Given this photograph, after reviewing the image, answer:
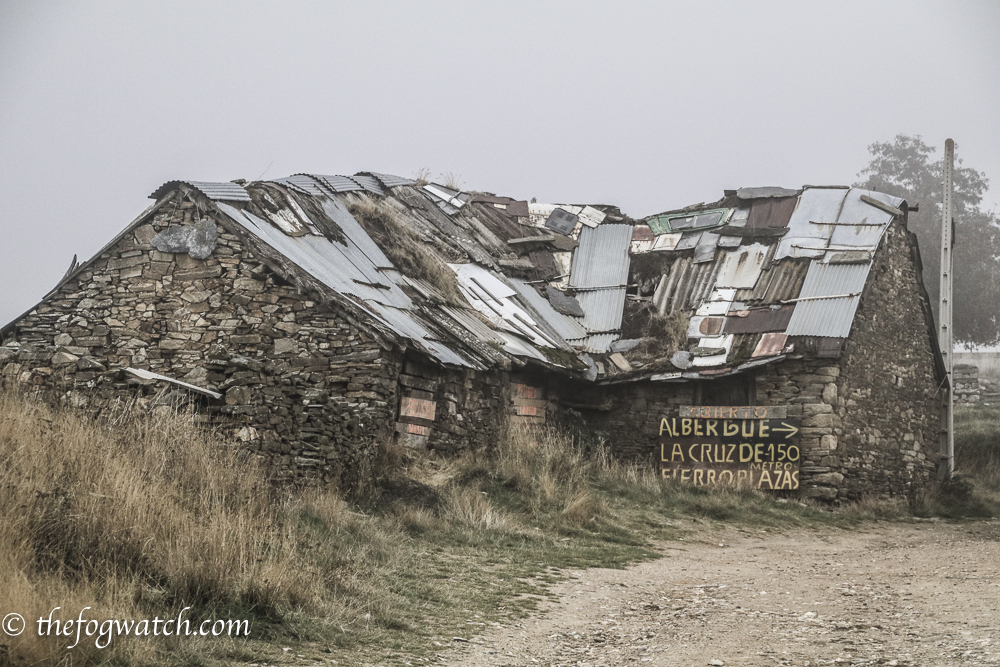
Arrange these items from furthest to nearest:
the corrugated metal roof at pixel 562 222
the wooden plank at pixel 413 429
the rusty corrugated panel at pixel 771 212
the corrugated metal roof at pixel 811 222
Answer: the corrugated metal roof at pixel 562 222 < the rusty corrugated panel at pixel 771 212 < the corrugated metal roof at pixel 811 222 < the wooden plank at pixel 413 429

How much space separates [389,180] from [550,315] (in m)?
4.29

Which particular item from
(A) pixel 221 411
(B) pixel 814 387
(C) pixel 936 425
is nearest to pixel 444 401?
(A) pixel 221 411

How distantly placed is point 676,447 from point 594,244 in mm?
5279

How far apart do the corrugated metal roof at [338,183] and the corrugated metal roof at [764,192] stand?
760cm

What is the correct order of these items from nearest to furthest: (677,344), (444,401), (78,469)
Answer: (78,469)
(444,401)
(677,344)

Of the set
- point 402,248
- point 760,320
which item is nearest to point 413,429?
point 402,248

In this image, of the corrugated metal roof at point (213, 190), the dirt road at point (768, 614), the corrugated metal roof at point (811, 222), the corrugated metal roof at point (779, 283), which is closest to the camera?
the dirt road at point (768, 614)

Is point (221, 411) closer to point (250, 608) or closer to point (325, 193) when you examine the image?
point (250, 608)

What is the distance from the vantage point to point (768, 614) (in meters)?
7.69

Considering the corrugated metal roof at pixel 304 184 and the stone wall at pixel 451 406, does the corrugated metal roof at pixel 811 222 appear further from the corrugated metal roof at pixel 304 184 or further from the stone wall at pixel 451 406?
the corrugated metal roof at pixel 304 184

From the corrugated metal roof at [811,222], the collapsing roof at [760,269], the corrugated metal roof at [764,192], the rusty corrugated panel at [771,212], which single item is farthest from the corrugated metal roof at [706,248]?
the corrugated metal roof at [811,222]

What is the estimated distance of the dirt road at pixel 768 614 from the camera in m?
6.31

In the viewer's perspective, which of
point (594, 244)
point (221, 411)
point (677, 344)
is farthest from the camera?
point (594, 244)

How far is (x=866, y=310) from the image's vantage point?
1730 centimetres
